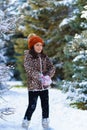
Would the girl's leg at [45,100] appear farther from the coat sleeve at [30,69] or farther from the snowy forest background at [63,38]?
the snowy forest background at [63,38]

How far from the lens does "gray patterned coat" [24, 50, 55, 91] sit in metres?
9.70

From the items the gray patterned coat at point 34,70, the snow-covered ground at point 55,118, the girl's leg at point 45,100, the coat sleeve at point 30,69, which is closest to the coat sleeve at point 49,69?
the gray patterned coat at point 34,70

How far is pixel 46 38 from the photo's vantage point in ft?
79.2

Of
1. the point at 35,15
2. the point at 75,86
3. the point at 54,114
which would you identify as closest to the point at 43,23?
the point at 35,15

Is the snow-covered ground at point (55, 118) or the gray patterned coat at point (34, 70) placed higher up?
the gray patterned coat at point (34, 70)

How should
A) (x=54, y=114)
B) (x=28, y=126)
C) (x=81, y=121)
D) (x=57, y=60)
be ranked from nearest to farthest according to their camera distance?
(x=28, y=126)
(x=81, y=121)
(x=54, y=114)
(x=57, y=60)

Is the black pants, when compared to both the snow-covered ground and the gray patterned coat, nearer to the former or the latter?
the gray patterned coat

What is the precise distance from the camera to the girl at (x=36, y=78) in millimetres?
9695

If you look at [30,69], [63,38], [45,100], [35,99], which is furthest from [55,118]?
[63,38]

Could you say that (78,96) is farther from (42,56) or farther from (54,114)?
(42,56)

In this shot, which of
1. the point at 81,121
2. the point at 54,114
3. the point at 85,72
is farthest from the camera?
the point at 85,72

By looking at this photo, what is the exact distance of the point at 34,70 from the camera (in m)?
9.75

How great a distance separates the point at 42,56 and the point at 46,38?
14.3 meters

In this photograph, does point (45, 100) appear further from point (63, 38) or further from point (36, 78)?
point (63, 38)
